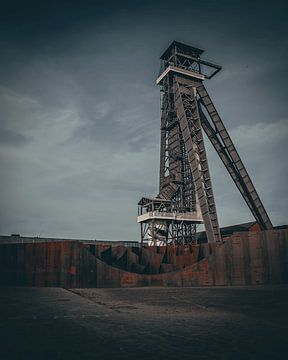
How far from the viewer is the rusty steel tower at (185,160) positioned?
4881cm

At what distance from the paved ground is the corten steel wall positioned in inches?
287

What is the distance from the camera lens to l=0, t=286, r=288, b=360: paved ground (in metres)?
4.63

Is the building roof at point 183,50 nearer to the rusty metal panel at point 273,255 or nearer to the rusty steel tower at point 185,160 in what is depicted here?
the rusty steel tower at point 185,160

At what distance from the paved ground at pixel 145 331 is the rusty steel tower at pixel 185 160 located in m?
37.8

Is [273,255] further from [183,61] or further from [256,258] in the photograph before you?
[183,61]

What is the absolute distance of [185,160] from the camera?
174 ft

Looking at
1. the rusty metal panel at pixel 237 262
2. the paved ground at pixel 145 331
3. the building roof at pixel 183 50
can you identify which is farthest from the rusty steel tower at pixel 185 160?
the paved ground at pixel 145 331

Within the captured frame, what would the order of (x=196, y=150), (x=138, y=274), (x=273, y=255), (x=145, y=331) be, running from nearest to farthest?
(x=145, y=331)
(x=273, y=255)
(x=138, y=274)
(x=196, y=150)

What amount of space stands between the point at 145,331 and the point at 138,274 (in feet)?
40.3

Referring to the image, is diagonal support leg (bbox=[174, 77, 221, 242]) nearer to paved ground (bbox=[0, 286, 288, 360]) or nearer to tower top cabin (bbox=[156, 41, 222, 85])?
tower top cabin (bbox=[156, 41, 222, 85])

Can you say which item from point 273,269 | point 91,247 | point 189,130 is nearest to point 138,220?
point 189,130

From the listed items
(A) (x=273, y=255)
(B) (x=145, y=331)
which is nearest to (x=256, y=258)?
(A) (x=273, y=255)

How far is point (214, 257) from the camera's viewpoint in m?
17.4

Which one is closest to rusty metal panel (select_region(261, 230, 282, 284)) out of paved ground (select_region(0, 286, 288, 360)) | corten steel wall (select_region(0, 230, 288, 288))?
corten steel wall (select_region(0, 230, 288, 288))
